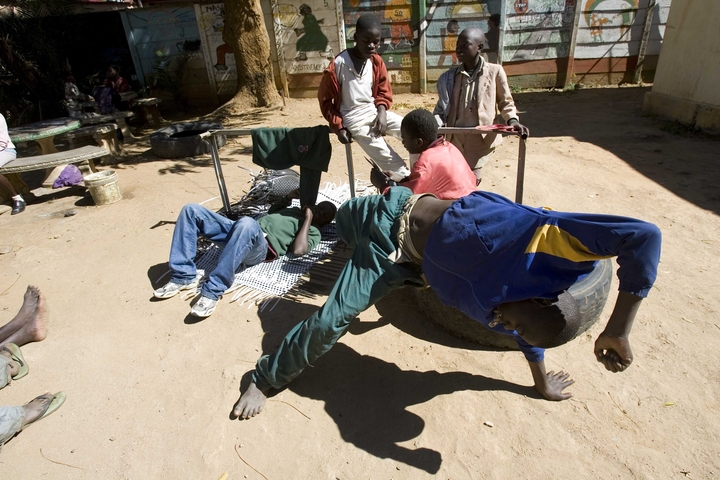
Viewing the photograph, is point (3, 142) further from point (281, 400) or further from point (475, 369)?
point (475, 369)

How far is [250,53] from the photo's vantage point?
9797 mm

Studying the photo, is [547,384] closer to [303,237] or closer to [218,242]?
[303,237]

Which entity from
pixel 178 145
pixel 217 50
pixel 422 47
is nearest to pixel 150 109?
pixel 217 50

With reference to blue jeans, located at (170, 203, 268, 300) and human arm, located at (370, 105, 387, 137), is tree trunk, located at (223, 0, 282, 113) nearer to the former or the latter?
human arm, located at (370, 105, 387, 137)

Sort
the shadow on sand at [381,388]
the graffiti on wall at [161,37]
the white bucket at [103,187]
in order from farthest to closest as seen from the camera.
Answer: the graffiti on wall at [161,37] → the white bucket at [103,187] → the shadow on sand at [381,388]

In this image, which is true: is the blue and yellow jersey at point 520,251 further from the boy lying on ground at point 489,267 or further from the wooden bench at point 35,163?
the wooden bench at point 35,163

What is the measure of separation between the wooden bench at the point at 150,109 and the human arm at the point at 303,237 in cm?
803

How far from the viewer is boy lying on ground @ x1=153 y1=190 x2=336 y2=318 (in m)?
3.35

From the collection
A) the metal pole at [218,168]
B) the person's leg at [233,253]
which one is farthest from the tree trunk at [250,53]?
the person's leg at [233,253]

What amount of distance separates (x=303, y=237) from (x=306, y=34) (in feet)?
28.1

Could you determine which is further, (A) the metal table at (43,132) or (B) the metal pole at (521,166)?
(A) the metal table at (43,132)

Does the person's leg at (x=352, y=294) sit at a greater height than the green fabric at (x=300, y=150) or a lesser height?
lesser

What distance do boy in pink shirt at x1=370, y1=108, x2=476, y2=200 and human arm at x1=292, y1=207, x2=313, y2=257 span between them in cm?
114

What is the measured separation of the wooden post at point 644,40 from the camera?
9984 mm
